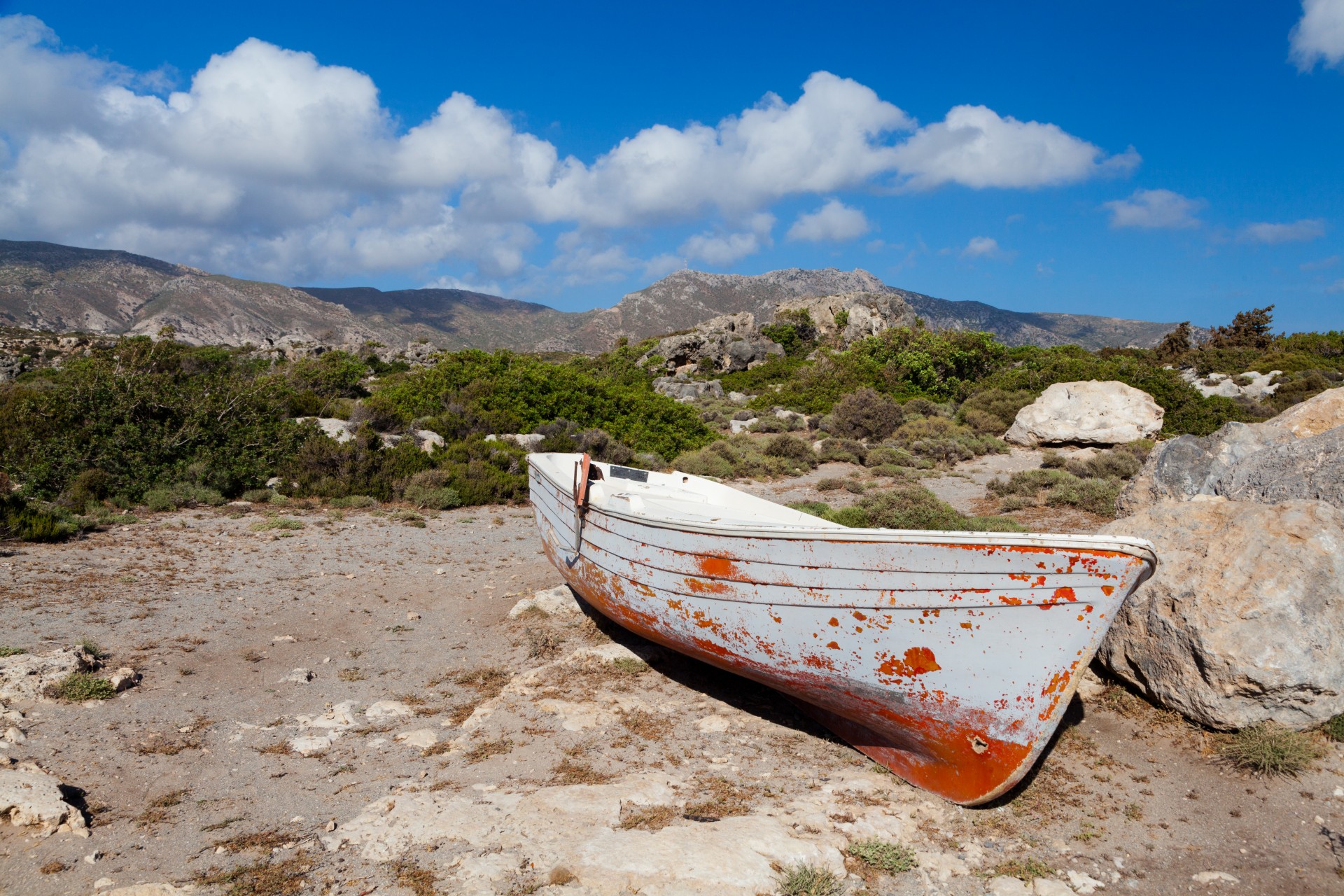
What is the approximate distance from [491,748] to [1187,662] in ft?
15.4

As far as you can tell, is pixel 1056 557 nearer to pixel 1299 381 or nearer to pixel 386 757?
pixel 386 757

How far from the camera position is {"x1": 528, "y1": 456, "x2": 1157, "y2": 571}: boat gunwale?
Answer: 337 cm

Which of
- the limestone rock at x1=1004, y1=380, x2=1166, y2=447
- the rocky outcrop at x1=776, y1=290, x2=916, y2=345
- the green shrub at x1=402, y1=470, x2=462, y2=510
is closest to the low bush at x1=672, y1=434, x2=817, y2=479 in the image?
the green shrub at x1=402, y1=470, x2=462, y2=510

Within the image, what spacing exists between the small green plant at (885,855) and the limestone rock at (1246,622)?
2534 millimetres

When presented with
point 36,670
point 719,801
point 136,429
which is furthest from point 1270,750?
point 136,429

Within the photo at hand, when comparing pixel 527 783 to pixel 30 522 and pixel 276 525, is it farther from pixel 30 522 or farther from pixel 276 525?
pixel 30 522

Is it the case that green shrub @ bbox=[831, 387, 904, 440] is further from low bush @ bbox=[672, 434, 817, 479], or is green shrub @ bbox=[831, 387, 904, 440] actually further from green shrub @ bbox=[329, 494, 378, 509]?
green shrub @ bbox=[329, 494, 378, 509]

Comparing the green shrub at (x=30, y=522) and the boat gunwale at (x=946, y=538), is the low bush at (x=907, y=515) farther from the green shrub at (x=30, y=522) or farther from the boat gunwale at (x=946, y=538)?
the green shrub at (x=30, y=522)

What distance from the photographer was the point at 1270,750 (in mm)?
4090

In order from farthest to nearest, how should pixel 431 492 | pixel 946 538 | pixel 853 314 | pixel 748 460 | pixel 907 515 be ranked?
pixel 853 314 → pixel 748 460 → pixel 431 492 → pixel 907 515 → pixel 946 538

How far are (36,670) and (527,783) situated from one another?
3771 millimetres

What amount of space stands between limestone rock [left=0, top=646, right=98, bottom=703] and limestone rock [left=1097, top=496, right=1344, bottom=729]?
7731 millimetres

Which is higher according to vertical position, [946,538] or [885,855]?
[946,538]

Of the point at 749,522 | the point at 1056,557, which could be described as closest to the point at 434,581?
the point at 749,522
